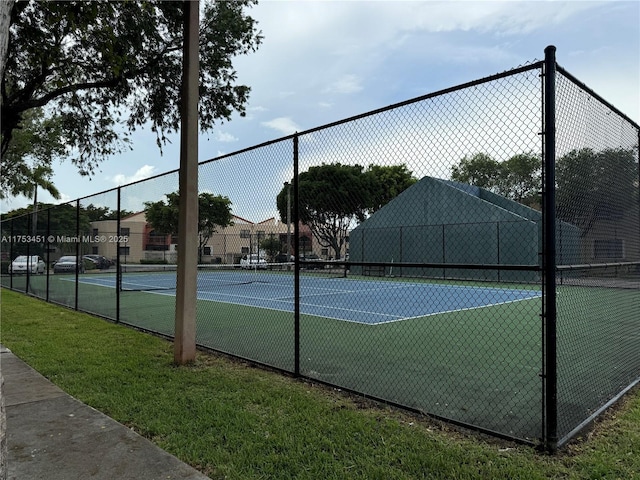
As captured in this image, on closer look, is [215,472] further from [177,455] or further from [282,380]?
[282,380]

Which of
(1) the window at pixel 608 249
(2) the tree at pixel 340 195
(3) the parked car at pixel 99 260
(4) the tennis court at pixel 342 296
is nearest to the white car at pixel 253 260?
(4) the tennis court at pixel 342 296

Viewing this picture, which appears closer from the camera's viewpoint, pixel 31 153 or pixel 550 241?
pixel 550 241

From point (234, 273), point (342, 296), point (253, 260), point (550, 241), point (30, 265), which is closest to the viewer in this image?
point (550, 241)

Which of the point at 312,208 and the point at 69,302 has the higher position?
the point at 312,208

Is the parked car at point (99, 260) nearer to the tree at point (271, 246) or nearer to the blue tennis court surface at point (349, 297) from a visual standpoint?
the blue tennis court surface at point (349, 297)

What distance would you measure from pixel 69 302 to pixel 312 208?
9.37 meters

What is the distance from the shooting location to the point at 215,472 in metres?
3.00

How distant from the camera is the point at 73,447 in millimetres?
3373

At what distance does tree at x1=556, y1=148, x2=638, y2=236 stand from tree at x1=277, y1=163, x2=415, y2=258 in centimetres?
154

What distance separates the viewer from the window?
467 centimetres

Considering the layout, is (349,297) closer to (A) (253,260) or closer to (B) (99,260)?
(A) (253,260)

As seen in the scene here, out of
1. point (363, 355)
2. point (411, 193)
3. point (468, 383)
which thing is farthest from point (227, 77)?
point (468, 383)

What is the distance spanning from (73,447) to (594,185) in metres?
5.19

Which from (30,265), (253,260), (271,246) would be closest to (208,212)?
(271,246)
